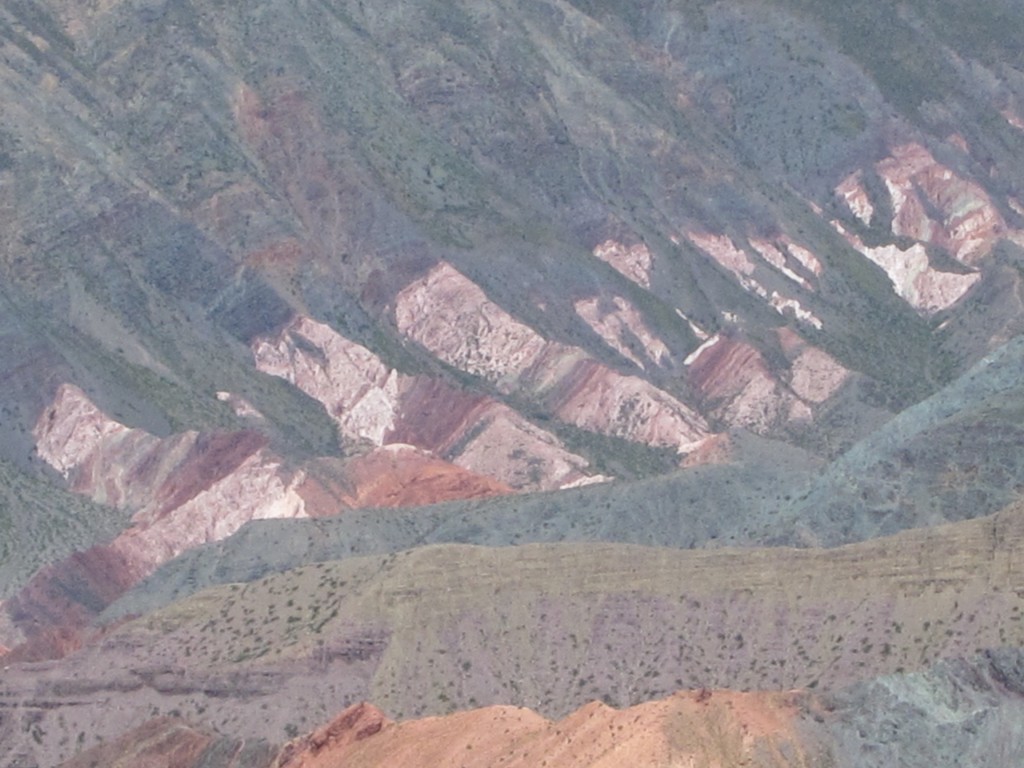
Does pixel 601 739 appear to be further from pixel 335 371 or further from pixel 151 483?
pixel 335 371

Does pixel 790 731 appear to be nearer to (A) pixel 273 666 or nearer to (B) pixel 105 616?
(A) pixel 273 666

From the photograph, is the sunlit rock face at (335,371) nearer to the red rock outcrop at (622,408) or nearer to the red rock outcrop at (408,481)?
the red rock outcrop at (408,481)

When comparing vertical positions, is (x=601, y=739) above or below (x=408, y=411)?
above

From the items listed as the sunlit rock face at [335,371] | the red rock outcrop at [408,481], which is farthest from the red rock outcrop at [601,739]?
the sunlit rock face at [335,371]

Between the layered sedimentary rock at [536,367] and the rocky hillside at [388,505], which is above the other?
the rocky hillside at [388,505]

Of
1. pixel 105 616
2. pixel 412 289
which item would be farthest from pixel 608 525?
pixel 412 289

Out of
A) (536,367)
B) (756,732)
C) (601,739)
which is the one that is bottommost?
(536,367)

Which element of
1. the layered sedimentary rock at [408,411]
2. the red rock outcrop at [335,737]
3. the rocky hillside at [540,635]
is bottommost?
the layered sedimentary rock at [408,411]

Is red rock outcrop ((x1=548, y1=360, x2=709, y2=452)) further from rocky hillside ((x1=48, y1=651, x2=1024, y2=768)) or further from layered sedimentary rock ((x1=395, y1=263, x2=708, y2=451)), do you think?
rocky hillside ((x1=48, y1=651, x2=1024, y2=768))

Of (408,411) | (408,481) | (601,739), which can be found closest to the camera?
(601,739)

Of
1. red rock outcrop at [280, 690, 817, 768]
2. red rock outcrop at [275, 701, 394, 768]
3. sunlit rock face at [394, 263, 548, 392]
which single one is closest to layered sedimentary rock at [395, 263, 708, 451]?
sunlit rock face at [394, 263, 548, 392]

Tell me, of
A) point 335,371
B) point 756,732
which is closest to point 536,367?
point 335,371

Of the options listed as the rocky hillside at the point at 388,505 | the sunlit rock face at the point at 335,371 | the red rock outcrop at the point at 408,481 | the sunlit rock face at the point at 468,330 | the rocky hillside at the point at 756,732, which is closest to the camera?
the rocky hillside at the point at 756,732
